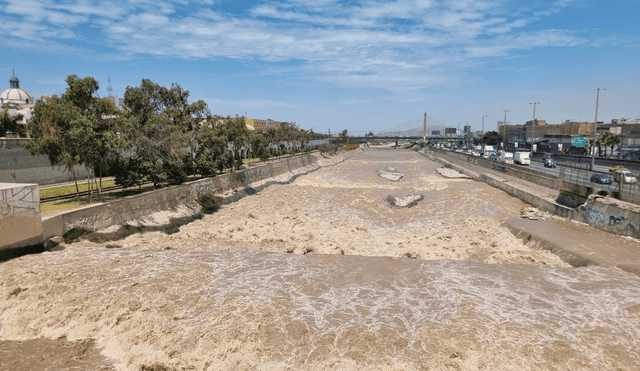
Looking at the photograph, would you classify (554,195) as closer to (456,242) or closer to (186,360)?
(456,242)

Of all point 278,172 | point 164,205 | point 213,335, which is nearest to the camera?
point 213,335

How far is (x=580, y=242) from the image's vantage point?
21.8 m

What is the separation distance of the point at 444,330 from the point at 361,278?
211 inches

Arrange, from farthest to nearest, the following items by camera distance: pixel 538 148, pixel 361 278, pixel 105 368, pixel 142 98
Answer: pixel 538 148 → pixel 142 98 → pixel 361 278 → pixel 105 368

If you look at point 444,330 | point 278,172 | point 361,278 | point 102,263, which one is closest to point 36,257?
point 102,263

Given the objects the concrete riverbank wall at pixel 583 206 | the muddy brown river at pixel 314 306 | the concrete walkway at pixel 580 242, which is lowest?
the muddy brown river at pixel 314 306

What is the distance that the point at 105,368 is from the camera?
1053cm

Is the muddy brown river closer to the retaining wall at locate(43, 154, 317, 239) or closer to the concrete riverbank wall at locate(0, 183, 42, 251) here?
the concrete riverbank wall at locate(0, 183, 42, 251)

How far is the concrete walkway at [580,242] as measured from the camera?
18.7 metres

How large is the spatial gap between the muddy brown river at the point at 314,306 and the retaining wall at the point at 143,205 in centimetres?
149

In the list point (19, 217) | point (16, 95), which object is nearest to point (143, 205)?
point (19, 217)

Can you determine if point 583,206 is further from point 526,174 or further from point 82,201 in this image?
point 82,201

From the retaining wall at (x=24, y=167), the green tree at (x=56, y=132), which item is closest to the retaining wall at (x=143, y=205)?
the green tree at (x=56, y=132)

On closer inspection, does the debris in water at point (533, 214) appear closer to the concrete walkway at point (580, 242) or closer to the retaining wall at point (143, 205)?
the concrete walkway at point (580, 242)
